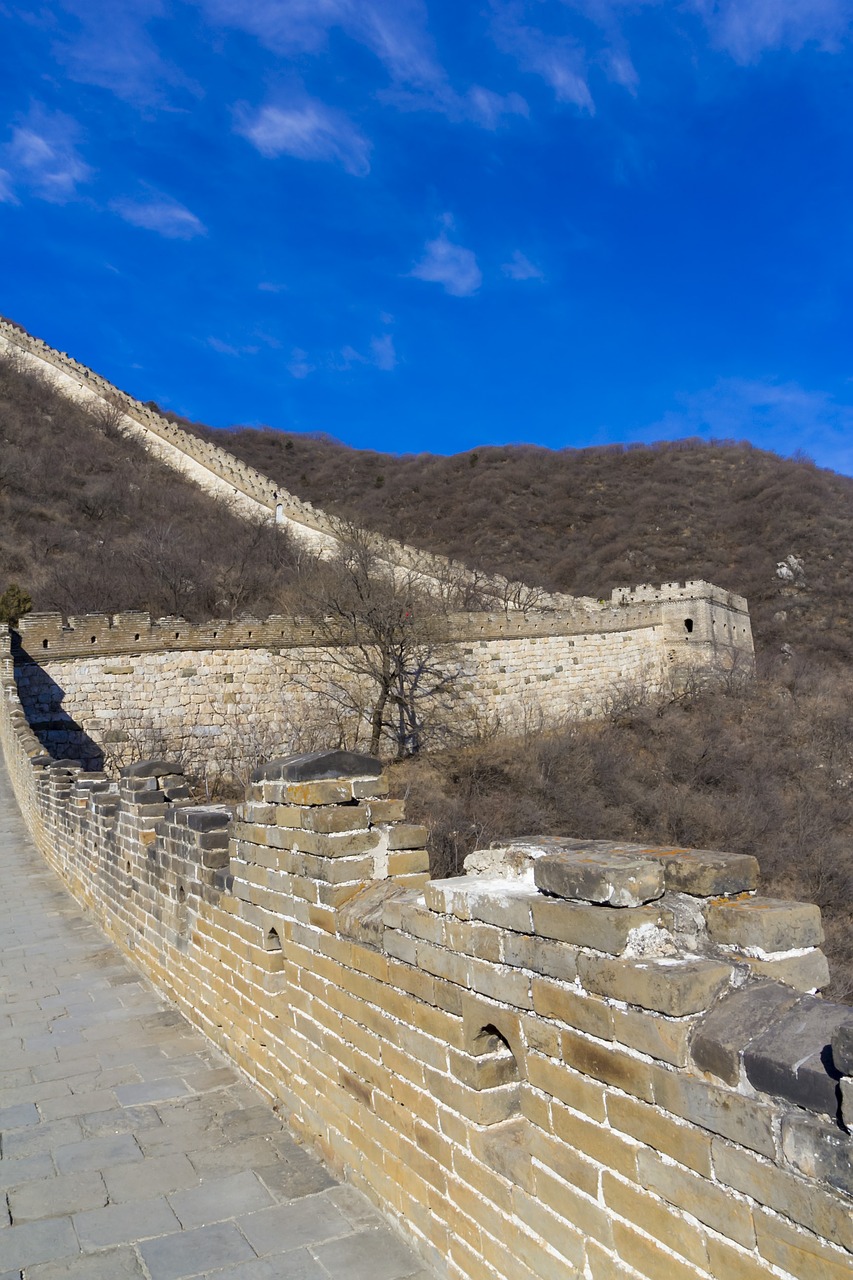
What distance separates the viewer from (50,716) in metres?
17.9

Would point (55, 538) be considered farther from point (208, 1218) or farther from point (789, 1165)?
point (789, 1165)

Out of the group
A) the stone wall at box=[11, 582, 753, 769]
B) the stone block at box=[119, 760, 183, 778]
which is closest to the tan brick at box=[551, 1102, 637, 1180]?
the stone block at box=[119, 760, 183, 778]

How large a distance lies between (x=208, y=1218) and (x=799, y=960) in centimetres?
253

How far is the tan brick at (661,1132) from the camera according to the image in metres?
1.74

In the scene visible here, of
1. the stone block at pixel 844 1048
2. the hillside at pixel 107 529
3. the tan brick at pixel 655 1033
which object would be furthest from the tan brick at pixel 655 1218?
the hillside at pixel 107 529

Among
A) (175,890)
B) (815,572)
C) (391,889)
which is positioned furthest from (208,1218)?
(815,572)

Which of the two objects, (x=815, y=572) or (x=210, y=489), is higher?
(x=210, y=489)

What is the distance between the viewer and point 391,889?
337cm

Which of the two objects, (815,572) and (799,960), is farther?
(815,572)

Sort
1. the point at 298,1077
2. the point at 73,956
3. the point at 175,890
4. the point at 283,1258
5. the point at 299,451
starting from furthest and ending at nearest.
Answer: the point at 299,451 → the point at 73,956 → the point at 175,890 → the point at 298,1077 → the point at 283,1258

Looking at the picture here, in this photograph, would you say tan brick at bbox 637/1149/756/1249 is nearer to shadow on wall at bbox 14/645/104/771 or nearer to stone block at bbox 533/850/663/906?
stone block at bbox 533/850/663/906

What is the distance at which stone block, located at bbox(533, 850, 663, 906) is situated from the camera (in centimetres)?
203

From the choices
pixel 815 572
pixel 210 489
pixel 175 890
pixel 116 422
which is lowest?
pixel 175 890

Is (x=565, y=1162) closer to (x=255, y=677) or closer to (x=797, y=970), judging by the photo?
(x=797, y=970)
